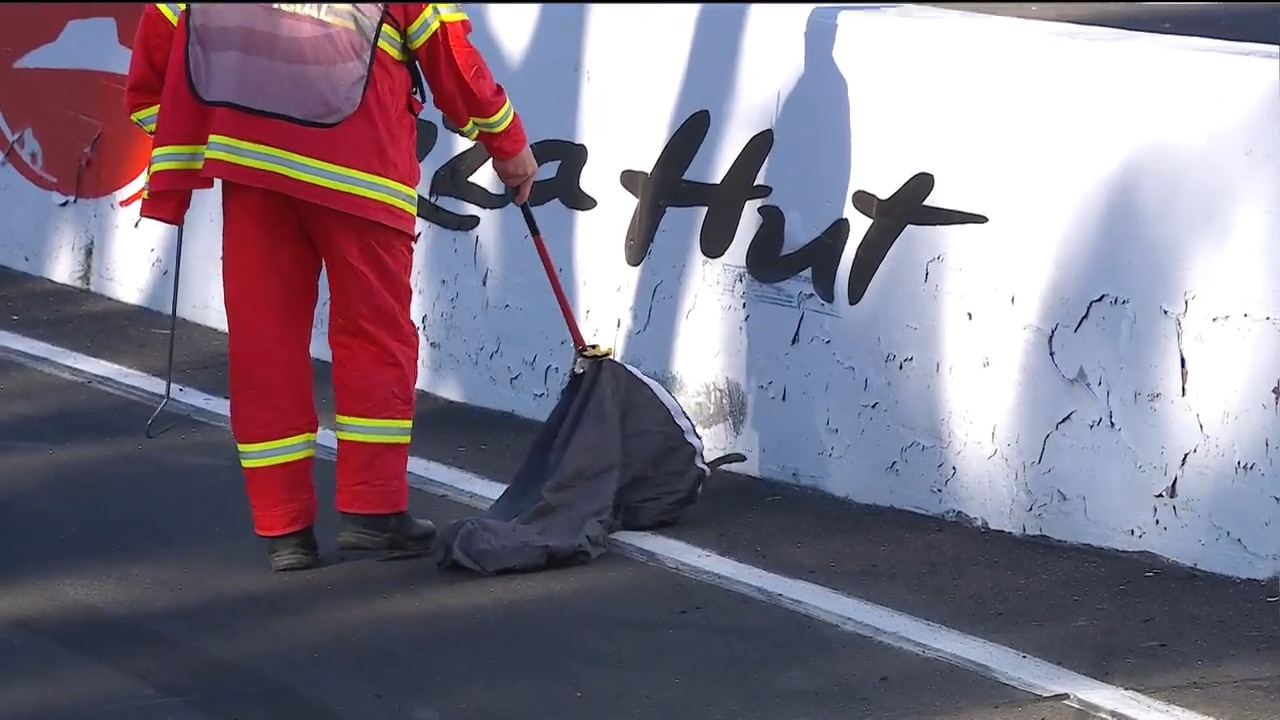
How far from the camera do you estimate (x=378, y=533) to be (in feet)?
15.4

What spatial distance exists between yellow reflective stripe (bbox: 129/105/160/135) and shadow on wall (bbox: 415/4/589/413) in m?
1.51

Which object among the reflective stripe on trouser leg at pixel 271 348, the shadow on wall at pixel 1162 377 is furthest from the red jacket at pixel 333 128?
the shadow on wall at pixel 1162 377

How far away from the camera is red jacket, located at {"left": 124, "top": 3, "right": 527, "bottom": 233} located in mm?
4387

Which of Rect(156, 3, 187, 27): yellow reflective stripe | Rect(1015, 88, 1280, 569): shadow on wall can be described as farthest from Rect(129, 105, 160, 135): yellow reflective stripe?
Rect(1015, 88, 1280, 569): shadow on wall

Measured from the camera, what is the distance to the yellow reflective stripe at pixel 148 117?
15.2 feet

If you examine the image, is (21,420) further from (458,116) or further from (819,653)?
(819,653)

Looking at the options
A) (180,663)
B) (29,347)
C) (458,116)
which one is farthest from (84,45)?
(180,663)

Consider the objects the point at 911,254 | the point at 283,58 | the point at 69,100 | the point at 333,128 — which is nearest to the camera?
the point at 283,58

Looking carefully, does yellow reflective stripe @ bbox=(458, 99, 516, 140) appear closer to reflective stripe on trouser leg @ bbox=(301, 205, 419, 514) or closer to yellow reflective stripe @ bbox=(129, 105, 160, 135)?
reflective stripe on trouser leg @ bbox=(301, 205, 419, 514)

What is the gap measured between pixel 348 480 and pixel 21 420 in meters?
1.84

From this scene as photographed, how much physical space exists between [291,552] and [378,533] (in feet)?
0.73

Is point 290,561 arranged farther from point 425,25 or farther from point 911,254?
point 911,254

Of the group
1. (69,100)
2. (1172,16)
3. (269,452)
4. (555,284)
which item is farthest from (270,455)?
(1172,16)

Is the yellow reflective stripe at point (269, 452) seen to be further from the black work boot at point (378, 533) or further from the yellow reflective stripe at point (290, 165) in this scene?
the yellow reflective stripe at point (290, 165)
